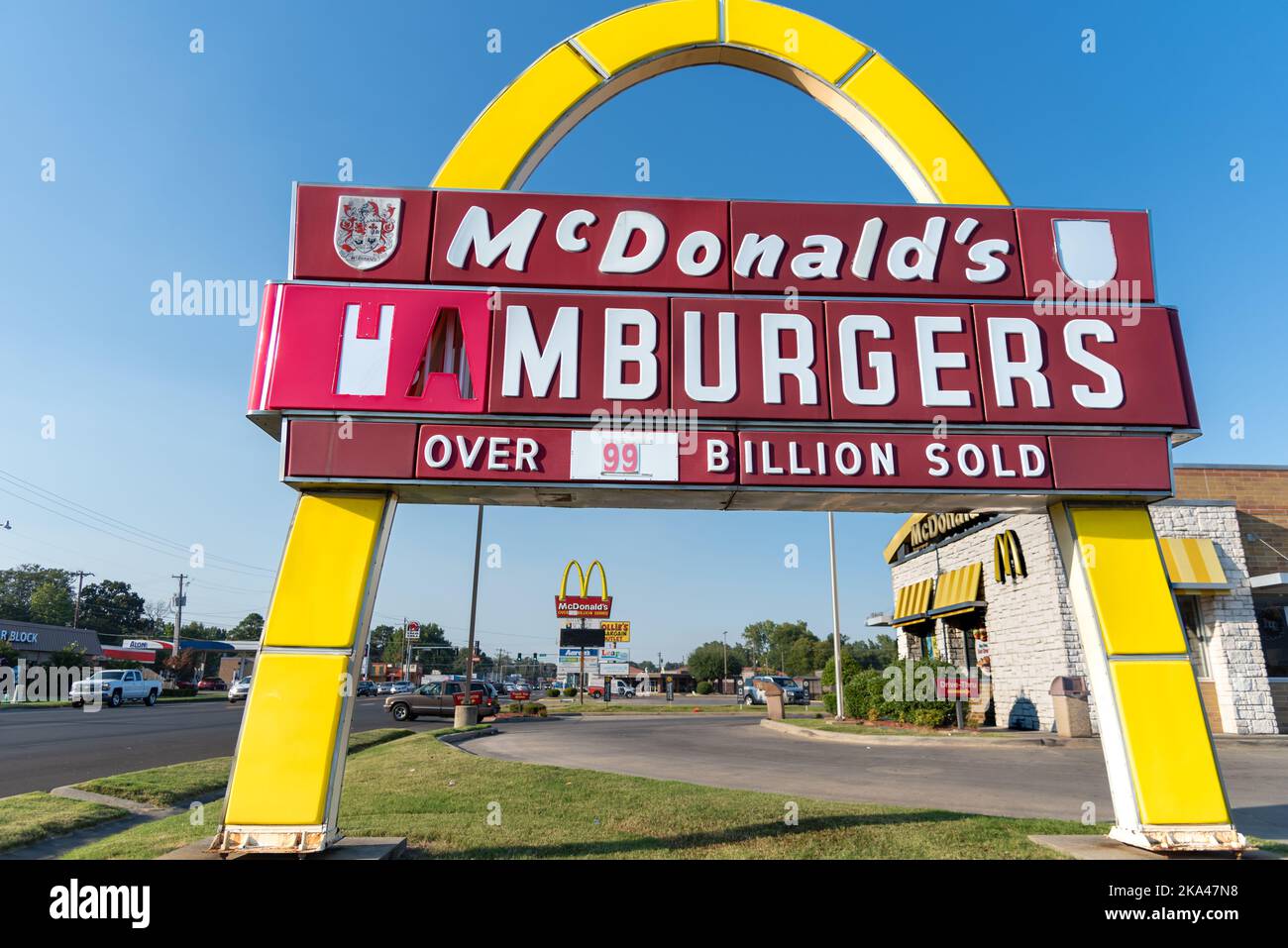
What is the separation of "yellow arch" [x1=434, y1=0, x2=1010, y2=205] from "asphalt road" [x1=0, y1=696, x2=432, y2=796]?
35.5 ft

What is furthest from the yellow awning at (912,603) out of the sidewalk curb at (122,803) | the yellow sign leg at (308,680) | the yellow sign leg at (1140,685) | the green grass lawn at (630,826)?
the yellow sign leg at (308,680)

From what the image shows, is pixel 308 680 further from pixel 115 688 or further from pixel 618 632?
pixel 618 632

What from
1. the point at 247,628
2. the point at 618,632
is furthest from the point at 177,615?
the point at 247,628

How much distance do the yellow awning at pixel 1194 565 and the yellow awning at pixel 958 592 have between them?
4.56m

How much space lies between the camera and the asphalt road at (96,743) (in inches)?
476

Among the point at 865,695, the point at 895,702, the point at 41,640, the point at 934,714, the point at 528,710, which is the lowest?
the point at 528,710

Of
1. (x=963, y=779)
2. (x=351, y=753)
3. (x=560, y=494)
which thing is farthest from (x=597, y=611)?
(x=560, y=494)

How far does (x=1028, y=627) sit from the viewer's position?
61.5 feet

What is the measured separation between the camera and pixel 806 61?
7.39m

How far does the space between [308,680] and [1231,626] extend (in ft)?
67.7

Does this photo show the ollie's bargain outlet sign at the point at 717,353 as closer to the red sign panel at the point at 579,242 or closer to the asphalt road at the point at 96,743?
the red sign panel at the point at 579,242
